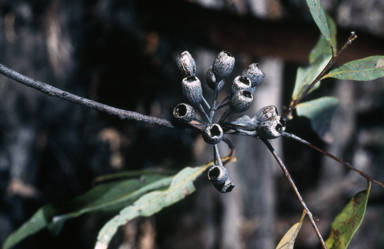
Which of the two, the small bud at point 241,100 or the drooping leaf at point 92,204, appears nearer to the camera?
the small bud at point 241,100

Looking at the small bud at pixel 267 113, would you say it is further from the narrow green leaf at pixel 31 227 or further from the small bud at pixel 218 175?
the narrow green leaf at pixel 31 227

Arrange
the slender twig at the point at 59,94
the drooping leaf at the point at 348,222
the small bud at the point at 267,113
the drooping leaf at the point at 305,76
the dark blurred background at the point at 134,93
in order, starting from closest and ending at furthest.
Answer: the slender twig at the point at 59,94 < the small bud at the point at 267,113 < the drooping leaf at the point at 348,222 < the drooping leaf at the point at 305,76 < the dark blurred background at the point at 134,93

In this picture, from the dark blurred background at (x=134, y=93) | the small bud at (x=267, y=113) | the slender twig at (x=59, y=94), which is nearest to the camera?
the slender twig at (x=59, y=94)

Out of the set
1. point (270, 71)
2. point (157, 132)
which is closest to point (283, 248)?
point (157, 132)

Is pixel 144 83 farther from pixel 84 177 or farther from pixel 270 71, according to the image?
pixel 270 71

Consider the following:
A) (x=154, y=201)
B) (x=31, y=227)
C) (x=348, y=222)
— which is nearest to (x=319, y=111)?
(x=348, y=222)

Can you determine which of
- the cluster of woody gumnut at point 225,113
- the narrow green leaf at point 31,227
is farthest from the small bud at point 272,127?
the narrow green leaf at point 31,227

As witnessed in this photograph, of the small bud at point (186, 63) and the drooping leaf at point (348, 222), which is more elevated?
the small bud at point (186, 63)
